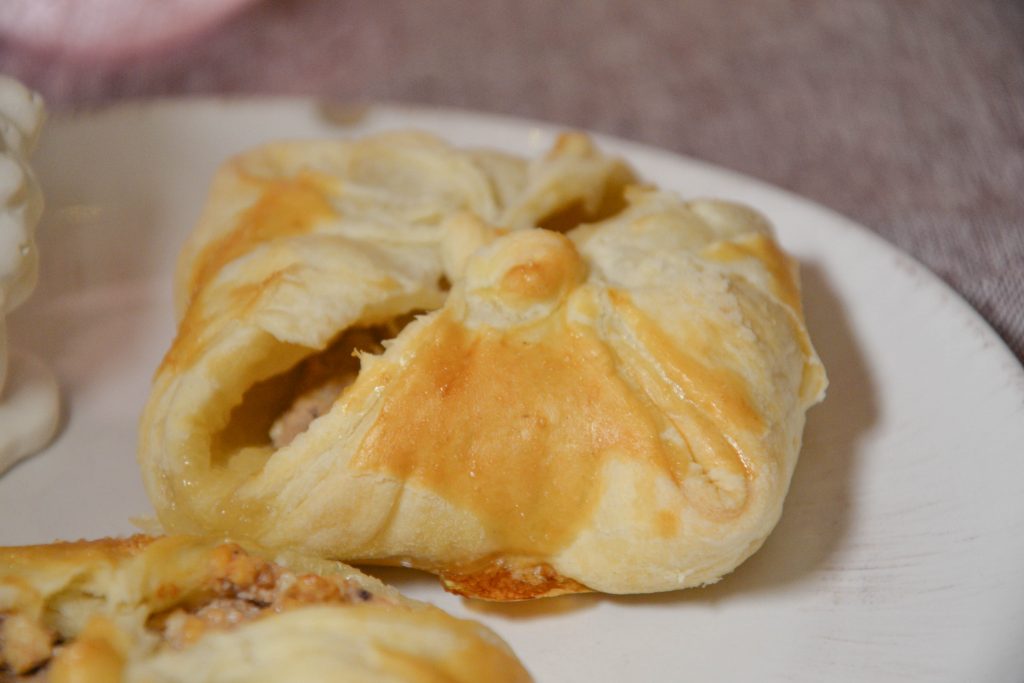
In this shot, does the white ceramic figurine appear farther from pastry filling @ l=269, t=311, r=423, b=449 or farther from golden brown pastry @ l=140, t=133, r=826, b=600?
pastry filling @ l=269, t=311, r=423, b=449

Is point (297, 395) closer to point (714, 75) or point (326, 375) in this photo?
point (326, 375)

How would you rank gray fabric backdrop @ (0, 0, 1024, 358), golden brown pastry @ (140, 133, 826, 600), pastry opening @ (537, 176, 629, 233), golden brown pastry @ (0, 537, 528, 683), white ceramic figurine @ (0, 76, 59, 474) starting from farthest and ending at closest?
1. gray fabric backdrop @ (0, 0, 1024, 358)
2. pastry opening @ (537, 176, 629, 233)
3. white ceramic figurine @ (0, 76, 59, 474)
4. golden brown pastry @ (140, 133, 826, 600)
5. golden brown pastry @ (0, 537, 528, 683)

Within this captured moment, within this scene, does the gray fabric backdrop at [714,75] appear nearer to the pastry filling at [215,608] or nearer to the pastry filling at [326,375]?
the pastry filling at [326,375]

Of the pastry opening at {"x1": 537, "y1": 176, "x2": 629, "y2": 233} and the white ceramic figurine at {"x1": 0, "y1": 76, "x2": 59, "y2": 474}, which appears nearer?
the white ceramic figurine at {"x1": 0, "y1": 76, "x2": 59, "y2": 474}

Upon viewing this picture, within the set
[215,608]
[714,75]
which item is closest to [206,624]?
[215,608]

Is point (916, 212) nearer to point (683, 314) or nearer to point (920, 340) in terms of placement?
point (920, 340)

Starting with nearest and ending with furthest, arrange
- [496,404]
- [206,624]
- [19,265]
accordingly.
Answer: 1. [206,624]
2. [496,404]
3. [19,265]

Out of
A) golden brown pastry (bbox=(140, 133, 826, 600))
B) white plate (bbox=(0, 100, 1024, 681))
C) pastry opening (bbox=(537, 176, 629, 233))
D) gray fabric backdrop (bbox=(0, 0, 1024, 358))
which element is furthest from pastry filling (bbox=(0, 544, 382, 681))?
gray fabric backdrop (bbox=(0, 0, 1024, 358))
